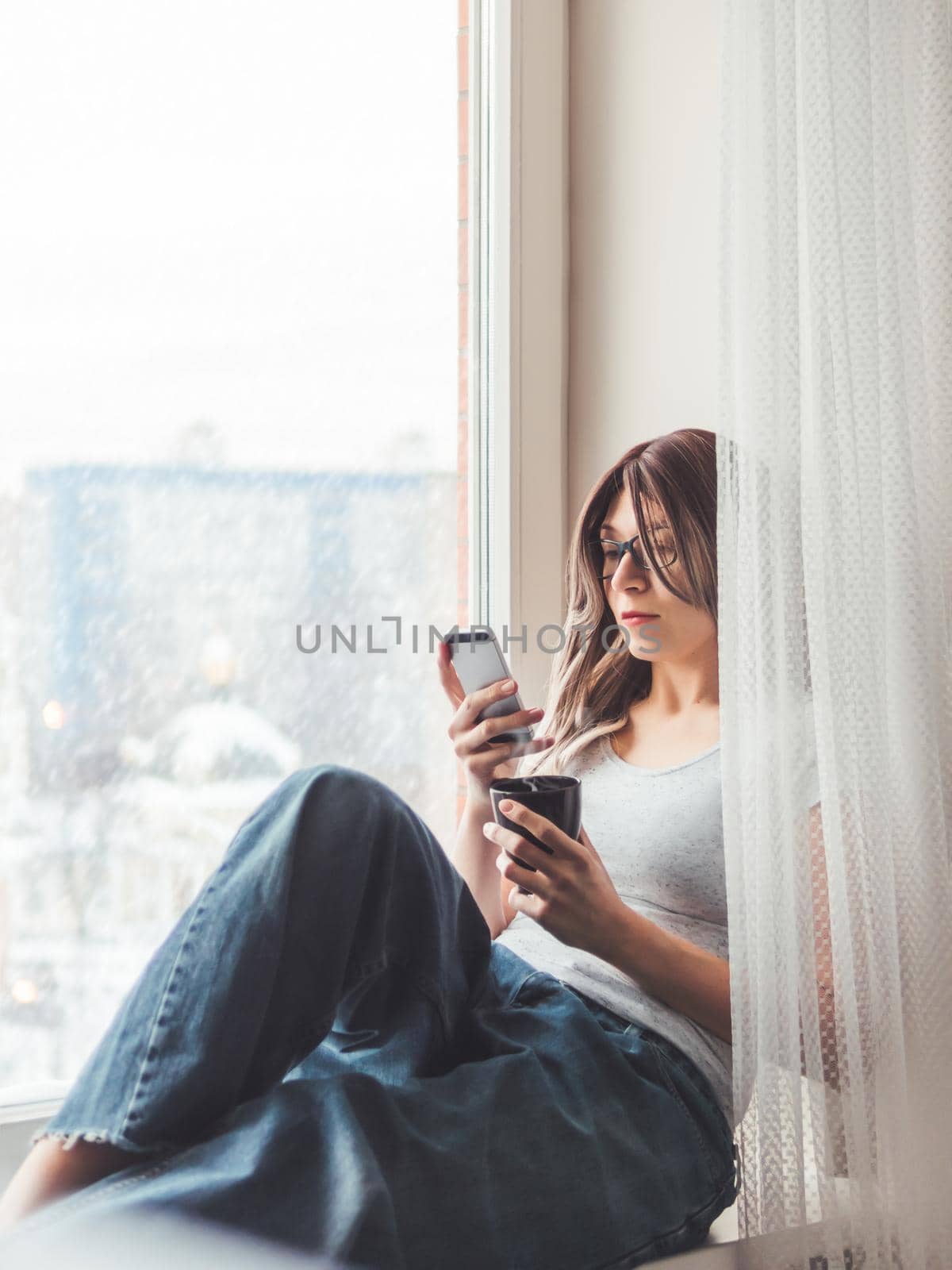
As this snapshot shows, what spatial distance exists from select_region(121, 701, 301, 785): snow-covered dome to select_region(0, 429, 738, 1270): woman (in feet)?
1.14

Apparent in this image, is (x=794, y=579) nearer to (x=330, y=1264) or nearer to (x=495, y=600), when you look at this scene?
(x=330, y=1264)

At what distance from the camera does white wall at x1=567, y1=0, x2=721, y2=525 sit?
144 centimetres

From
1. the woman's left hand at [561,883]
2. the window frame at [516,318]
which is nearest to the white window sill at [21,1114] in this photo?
the woman's left hand at [561,883]

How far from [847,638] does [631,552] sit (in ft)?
1.36

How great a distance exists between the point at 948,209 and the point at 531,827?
631 millimetres

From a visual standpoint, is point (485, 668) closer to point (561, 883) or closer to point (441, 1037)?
point (561, 883)

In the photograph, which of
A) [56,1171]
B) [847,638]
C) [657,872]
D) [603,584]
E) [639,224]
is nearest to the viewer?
[56,1171]

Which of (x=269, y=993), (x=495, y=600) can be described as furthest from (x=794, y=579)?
(x=495, y=600)

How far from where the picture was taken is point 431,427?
1588 mm

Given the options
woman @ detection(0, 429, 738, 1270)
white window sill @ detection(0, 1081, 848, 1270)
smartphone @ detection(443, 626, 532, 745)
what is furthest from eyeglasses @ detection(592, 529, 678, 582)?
white window sill @ detection(0, 1081, 848, 1270)

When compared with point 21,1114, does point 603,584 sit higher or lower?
higher

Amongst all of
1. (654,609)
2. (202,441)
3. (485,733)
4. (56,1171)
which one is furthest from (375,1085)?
(202,441)

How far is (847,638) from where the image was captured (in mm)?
919

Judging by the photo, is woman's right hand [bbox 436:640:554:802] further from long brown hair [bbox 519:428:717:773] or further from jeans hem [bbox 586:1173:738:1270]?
jeans hem [bbox 586:1173:738:1270]
